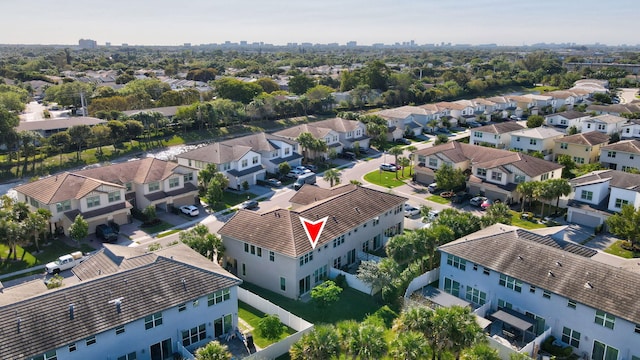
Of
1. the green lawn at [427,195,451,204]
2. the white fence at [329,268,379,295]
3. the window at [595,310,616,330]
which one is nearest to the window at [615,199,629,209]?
the green lawn at [427,195,451,204]

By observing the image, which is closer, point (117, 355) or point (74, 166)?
point (117, 355)

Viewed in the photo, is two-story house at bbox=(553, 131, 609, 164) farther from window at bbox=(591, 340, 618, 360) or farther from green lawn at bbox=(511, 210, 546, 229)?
window at bbox=(591, 340, 618, 360)

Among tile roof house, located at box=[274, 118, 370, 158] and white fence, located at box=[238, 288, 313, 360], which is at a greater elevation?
tile roof house, located at box=[274, 118, 370, 158]

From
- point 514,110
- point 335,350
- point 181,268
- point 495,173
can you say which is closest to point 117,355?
point 181,268

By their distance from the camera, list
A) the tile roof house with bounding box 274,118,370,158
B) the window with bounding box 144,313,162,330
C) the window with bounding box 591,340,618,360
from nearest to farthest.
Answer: the window with bounding box 144,313,162,330
the window with bounding box 591,340,618,360
the tile roof house with bounding box 274,118,370,158

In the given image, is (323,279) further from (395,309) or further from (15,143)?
(15,143)

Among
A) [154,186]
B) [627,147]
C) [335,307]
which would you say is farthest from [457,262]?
[627,147]

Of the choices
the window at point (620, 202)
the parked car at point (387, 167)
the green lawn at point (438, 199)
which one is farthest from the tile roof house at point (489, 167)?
the window at point (620, 202)

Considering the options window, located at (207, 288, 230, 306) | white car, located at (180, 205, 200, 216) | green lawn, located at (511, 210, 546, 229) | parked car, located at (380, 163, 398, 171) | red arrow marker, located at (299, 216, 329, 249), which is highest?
red arrow marker, located at (299, 216, 329, 249)
